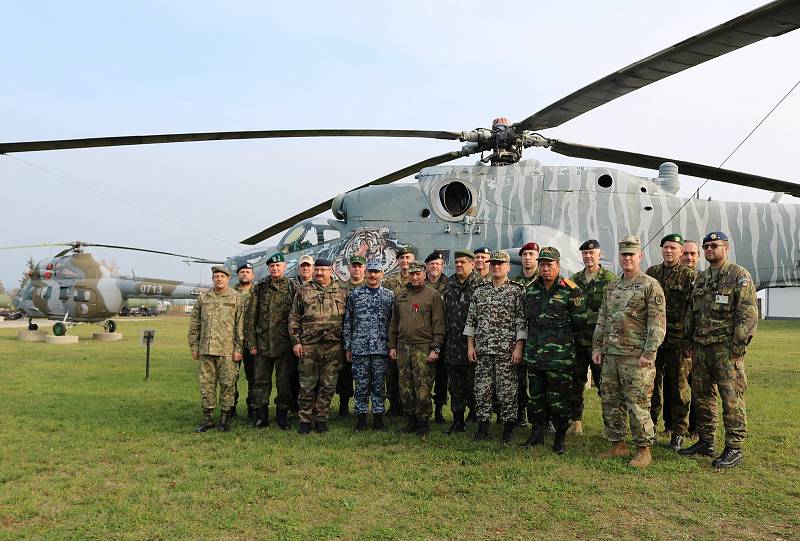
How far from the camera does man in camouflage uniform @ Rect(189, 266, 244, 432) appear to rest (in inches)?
227

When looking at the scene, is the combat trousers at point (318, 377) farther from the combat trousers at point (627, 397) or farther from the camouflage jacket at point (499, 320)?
the combat trousers at point (627, 397)

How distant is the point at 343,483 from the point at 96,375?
7.48 metres

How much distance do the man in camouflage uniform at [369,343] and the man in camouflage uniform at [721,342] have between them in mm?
2908

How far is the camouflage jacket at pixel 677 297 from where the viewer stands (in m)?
5.31

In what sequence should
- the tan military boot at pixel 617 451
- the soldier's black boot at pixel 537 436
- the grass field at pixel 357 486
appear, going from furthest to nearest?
1. the soldier's black boot at pixel 537 436
2. the tan military boot at pixel 617 451
3. the grass field at pixel 357 486

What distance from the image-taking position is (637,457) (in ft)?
15.1

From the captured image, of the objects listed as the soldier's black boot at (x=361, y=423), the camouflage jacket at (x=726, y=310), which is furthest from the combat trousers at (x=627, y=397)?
the soldier's black boot at (x=361, y=423)

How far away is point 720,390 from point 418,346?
272cm

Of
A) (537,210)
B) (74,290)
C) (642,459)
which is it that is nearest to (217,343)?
(642,459)

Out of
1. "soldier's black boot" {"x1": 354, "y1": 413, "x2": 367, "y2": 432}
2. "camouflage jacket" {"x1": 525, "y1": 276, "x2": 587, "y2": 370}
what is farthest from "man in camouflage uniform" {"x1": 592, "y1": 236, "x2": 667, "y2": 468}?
"soldier's black boot" {"x1": 354, "y1": 413, "x2": 367, "y2": 432}

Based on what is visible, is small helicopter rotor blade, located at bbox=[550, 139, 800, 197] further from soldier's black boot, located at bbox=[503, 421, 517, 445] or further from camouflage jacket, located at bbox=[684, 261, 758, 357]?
soldier's black boot, located at bbox=[503, 421, 517, 445]

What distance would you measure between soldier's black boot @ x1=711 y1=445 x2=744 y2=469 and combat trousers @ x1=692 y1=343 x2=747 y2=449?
0.14 ft

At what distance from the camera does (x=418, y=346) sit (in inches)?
220

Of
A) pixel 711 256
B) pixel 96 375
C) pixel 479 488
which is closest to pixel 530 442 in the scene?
pixel 479 488
